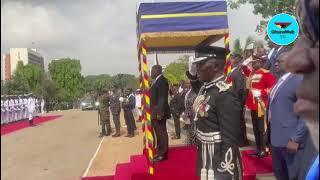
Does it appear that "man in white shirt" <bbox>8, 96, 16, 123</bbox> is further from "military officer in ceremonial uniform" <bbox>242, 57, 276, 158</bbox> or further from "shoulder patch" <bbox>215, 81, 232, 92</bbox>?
"shoulder patch" <bbox>215, 81, 232, 92</bbox>

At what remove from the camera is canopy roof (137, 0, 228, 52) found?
6332mm

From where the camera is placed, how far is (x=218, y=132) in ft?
11.8

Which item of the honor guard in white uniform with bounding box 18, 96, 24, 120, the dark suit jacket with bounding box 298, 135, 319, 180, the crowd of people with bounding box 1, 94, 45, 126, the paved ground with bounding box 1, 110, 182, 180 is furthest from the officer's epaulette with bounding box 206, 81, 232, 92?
the honor guard in white uniform with bounding box 18, 96, 24, 120

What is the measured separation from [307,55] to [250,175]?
5.56 m

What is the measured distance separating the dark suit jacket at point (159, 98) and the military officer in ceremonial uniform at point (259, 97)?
1449mm

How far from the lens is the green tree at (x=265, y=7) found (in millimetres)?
19172

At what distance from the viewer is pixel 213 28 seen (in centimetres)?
650

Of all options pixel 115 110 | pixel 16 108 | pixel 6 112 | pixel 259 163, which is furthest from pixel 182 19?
pixel 16 108

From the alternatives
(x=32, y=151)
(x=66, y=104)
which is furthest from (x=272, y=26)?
(x=66, y=104)

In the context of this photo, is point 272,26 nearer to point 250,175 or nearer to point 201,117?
point 250,175

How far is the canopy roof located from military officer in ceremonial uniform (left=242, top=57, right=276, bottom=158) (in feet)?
2.87

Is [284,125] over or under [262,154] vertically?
over

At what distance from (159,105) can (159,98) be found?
150 mm

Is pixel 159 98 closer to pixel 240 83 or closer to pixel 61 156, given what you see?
pixel 240 83
